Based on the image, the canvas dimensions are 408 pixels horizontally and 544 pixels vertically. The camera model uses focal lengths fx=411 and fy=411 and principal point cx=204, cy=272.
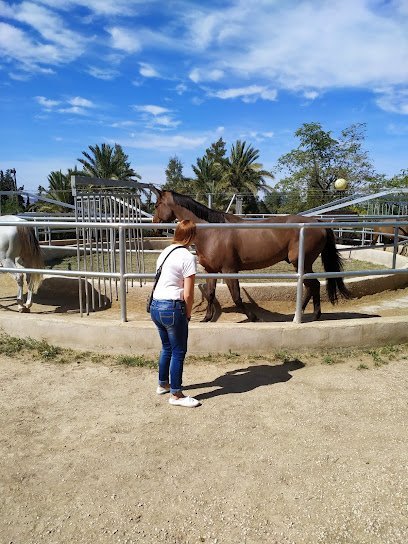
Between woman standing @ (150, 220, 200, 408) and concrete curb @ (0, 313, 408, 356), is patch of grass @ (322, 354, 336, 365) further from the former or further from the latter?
woman standing @ (150, 220, 200, 408)

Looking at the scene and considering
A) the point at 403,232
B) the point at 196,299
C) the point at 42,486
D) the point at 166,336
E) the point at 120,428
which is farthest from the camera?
the point at 403,232

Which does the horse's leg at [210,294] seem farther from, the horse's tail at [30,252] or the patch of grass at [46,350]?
the horse's tail at [30,252]

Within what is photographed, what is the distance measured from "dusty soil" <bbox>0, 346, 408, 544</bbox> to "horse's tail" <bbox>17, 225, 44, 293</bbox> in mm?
2749

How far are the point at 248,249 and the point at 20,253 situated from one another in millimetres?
3586

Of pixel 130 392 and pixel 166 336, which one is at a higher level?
pixel 166 336

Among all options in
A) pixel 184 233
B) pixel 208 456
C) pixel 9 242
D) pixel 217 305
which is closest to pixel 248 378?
pixel 208 456

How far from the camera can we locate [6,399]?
11.0 ft

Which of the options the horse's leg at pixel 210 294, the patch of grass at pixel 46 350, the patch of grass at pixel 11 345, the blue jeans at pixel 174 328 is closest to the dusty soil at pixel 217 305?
the horse's leg at pixel 210 294

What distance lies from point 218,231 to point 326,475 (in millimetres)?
3642

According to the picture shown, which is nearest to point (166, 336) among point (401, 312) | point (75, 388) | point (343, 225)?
point (75, 388)

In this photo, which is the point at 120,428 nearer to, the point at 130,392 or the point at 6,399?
the point at 130,392

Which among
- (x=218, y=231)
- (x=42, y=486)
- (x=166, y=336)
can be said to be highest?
(x=218, y=231)

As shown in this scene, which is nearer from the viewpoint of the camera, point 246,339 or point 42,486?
point 42,486

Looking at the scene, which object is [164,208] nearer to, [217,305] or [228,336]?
[217,305]
